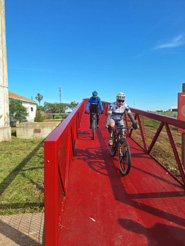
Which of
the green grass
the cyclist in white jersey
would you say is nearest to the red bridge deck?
the cyclist in white jersey

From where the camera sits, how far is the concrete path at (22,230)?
254 centimetres

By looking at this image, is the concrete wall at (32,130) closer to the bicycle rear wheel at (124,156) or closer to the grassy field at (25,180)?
the grassy field at (25,180)

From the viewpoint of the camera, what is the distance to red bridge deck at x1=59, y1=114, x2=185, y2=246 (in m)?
1.98

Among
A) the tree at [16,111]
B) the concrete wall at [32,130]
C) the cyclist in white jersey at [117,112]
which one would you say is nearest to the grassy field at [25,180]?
the cyclist in white jersey at [117,112]

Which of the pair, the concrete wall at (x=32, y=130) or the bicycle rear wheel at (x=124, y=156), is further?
the concrete wall at (x=32, y=130)

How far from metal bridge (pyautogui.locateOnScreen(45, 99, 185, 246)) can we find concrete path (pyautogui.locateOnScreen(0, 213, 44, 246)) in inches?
29.5

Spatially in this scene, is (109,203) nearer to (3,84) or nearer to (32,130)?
(3,84)

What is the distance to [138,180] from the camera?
127 inches

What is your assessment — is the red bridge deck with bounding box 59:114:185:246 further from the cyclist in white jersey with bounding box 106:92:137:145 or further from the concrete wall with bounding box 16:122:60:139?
the concrete wall with bounding box 16:122:60:139

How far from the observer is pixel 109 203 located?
2576mm

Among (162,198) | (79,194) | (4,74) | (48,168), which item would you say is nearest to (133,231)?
(162,198)

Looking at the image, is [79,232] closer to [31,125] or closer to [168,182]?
[168,182]

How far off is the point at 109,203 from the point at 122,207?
0.21 m

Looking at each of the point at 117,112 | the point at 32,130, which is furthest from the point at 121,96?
the point at 32,130
